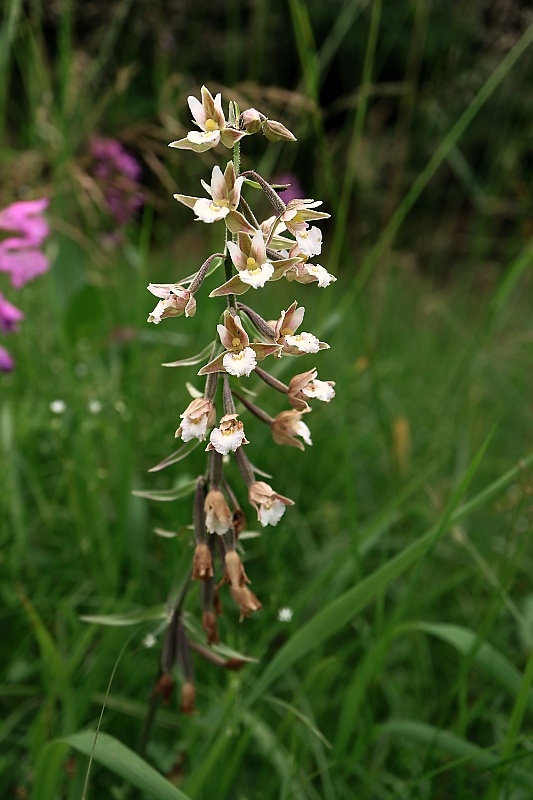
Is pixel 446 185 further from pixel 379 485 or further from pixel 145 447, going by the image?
pixel 145 447

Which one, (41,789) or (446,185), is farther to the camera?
(446,185)

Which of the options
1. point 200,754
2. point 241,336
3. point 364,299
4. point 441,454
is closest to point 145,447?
point 441,454

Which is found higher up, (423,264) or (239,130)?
(239,130)

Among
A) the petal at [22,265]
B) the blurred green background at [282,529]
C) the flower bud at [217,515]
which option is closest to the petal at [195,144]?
the flower bud at [217,515]

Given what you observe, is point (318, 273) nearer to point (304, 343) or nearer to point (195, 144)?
point (304, 343)

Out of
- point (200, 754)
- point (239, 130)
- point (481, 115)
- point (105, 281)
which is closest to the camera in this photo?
point (239, 130)

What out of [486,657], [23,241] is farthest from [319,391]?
[23,241]
